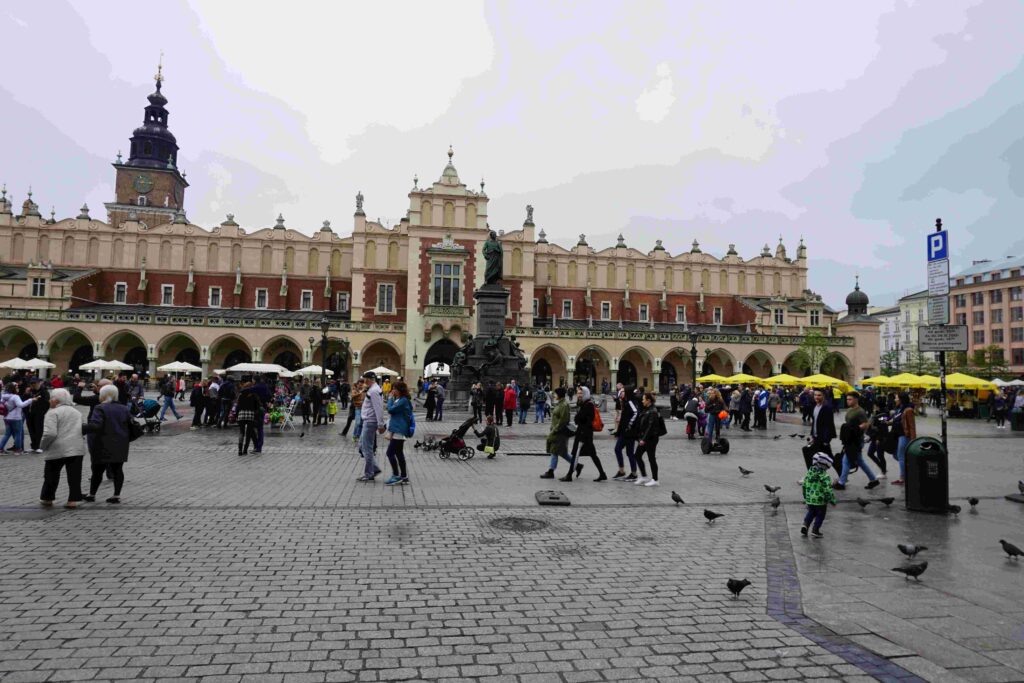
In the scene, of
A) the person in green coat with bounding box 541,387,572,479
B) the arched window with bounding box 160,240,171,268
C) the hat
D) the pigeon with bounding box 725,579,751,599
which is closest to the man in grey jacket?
the person in green coat with bounding box 541,387,572,479

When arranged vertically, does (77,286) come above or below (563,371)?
above

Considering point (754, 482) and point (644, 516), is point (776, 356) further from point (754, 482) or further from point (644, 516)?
point (644, 516)

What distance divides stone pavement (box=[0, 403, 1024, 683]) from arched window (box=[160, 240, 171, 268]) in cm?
4788

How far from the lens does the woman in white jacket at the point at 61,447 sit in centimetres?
805

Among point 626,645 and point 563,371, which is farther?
point 563,371

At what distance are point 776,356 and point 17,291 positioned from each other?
188 feet

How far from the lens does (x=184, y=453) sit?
13.9 meters

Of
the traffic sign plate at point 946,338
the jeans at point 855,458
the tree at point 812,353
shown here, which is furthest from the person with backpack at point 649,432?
the tree at point 812,353

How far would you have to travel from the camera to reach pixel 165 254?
52.2 m

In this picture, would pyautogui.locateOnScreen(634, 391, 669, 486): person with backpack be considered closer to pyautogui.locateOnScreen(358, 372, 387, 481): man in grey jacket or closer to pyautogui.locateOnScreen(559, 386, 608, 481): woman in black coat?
pyautogui.locateOnScreen(559, 386, 608, 481): woman in black coat

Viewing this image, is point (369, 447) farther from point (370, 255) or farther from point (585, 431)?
point (370, 255)

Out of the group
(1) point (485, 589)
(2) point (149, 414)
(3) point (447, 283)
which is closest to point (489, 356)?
(2) point (149, 414)

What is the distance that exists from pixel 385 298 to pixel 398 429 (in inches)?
1660

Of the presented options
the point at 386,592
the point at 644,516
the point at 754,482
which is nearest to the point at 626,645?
the point at 386,592
